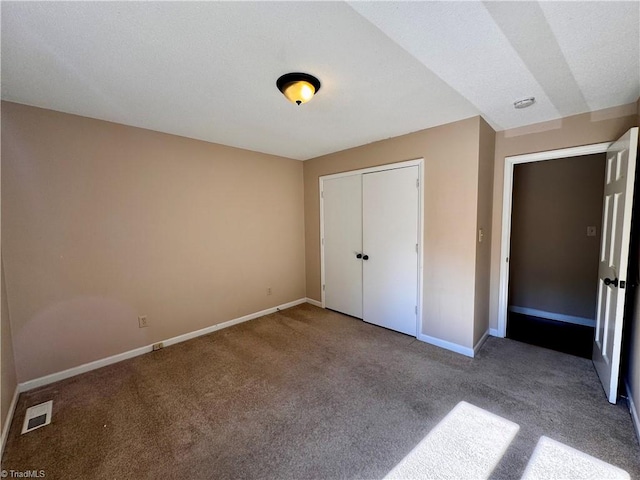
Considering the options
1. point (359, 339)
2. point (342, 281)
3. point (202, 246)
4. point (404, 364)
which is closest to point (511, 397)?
point (404, 364)

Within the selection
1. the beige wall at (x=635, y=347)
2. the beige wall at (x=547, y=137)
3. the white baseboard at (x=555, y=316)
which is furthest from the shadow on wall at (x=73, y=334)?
the white baseboard at (x=555, y=316)

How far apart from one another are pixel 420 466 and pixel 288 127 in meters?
2.95

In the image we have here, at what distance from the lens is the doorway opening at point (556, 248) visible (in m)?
3.41

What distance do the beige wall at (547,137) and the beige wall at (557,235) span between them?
112 centimetres

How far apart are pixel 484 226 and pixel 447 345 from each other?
137cm

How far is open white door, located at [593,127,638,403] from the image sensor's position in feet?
6.24

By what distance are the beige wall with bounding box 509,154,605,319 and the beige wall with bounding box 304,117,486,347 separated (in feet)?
5.86

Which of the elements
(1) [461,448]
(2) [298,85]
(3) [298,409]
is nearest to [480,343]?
(1) [461,448]

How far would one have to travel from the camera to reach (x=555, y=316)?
3.78 metres

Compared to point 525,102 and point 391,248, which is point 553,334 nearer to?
point 391,248

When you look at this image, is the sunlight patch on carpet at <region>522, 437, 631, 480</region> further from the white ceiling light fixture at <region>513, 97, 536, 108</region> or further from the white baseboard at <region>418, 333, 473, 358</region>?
the white ceiling light fixture at <region>513, 97, 536, 108</region>

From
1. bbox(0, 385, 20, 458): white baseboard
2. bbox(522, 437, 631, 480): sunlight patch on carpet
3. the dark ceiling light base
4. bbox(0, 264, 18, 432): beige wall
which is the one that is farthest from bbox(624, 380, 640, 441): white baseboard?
bbox(0, 264, 18, 432): beige wall

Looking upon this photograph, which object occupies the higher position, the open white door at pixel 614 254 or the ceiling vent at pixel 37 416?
the open white door at pixel 614 254

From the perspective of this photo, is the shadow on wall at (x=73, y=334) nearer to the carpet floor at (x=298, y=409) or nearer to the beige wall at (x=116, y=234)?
the beige wall at (x=116, y=234)
